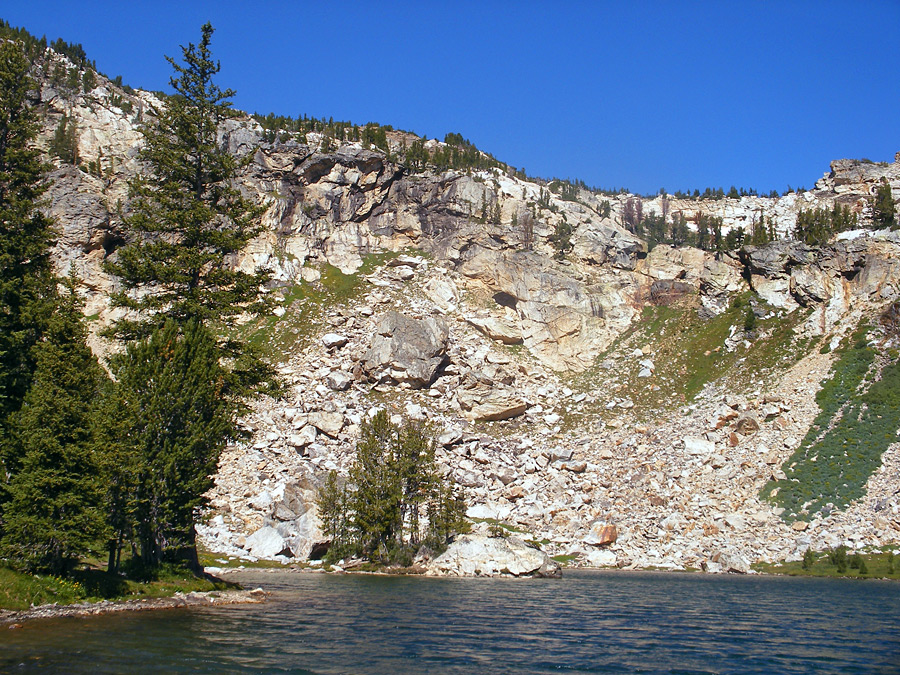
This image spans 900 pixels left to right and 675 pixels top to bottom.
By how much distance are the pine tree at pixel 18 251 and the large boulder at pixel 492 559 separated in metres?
34.3

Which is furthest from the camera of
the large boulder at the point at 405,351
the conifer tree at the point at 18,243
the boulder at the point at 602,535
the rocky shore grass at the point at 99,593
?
the large boulder at the point at 405,351

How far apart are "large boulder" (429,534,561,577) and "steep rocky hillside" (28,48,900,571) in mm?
7433

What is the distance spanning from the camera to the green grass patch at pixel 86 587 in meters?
19.1

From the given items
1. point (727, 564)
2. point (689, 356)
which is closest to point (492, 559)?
point (727, 564)

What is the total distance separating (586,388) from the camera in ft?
268

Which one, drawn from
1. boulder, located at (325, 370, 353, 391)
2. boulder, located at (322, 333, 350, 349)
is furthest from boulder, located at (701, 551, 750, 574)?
boulder, located at (322, 333, 350, 349)

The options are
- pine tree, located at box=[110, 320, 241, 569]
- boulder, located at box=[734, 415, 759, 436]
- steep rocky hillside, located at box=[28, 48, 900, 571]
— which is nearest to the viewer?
pine tree, located at box=[110, 320, 241, 569]

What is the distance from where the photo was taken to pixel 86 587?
2161cm

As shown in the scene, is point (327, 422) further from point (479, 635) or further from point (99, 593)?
point (479, 635)

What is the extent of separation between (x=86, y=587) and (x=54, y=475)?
4.41m

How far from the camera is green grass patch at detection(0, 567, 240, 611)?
19.1 m

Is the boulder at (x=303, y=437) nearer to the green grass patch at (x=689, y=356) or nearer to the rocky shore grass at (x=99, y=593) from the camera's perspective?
the rocky shore grass at (x=99, y=593)

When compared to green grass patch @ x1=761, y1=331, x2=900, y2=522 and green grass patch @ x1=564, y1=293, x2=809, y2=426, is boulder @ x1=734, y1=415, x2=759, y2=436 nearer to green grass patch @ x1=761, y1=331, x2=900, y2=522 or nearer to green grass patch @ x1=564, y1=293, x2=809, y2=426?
green grass patch @ x1=761, y1=331, x2=900, y2=522

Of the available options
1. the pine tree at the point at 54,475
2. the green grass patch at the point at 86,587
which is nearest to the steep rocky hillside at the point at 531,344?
the green grass patch at the point at 86,587
